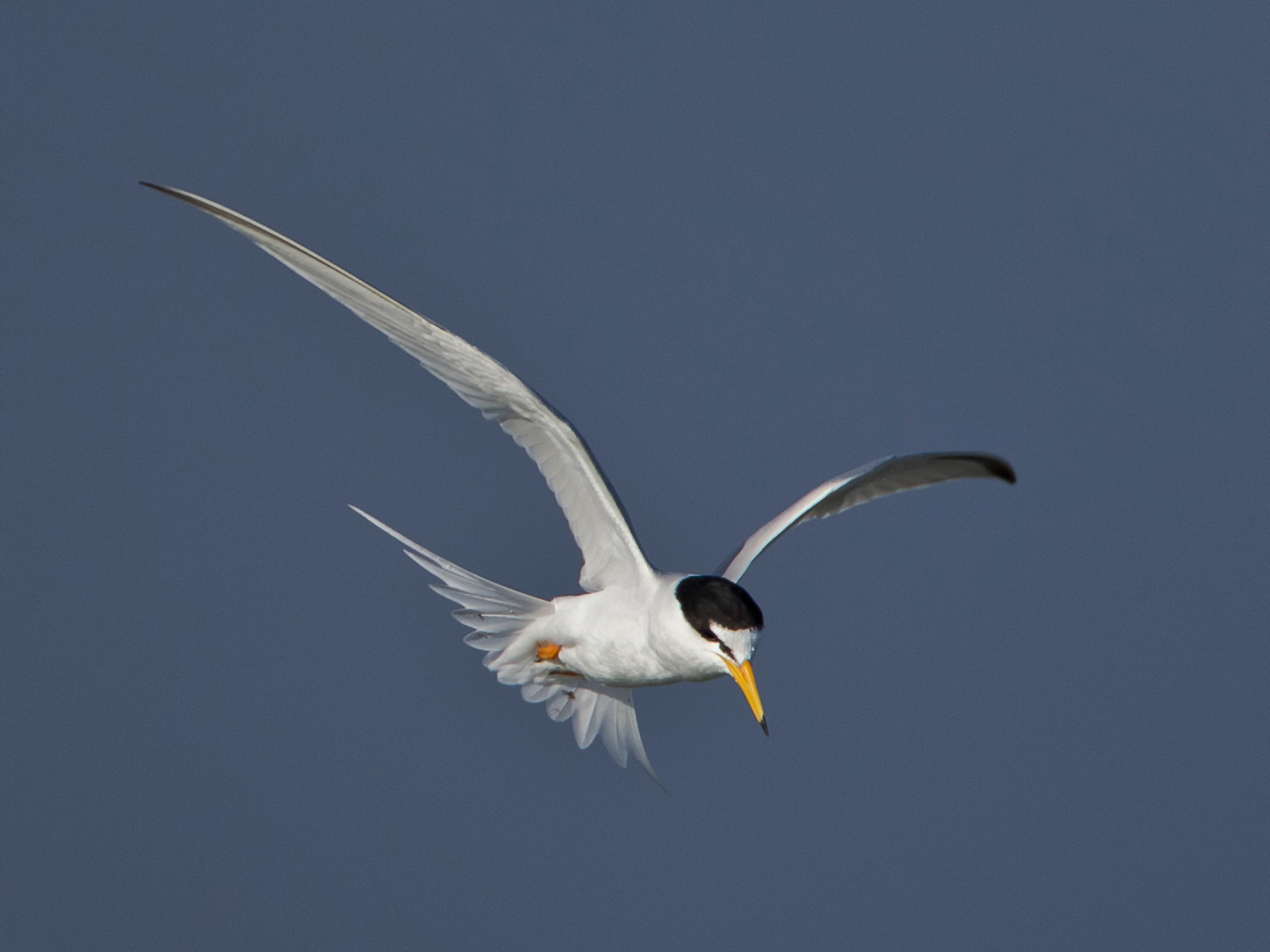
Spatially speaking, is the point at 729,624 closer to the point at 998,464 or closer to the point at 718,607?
the point at 718,607

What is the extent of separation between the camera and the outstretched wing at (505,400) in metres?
4.24

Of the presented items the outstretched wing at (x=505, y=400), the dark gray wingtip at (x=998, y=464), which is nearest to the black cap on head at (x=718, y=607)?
the outstretched wing at (x=505, y=400)

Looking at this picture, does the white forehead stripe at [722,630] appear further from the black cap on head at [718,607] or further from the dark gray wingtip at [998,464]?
the dark gray wingtip at [998,464]

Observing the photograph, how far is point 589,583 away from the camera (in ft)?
16.8

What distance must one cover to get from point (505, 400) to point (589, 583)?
837 mm

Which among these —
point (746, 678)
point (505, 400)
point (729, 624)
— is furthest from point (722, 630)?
point (505, 400)

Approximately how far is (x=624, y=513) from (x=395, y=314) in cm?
102

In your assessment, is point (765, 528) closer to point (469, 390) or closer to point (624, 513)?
point (624, 513)

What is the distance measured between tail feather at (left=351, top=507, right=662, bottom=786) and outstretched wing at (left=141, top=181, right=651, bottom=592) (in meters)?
0.36

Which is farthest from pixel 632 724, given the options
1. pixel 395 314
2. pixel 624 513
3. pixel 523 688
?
pixel 395 314

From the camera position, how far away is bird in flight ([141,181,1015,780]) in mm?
4270

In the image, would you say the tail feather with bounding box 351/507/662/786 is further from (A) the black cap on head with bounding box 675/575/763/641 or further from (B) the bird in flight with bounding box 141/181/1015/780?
(A) the black cap on head with bounding box 675/575/763/641

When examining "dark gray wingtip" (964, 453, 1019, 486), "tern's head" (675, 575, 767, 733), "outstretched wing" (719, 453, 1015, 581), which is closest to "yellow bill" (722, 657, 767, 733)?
"tern's head" (675, 575, 767, 733)

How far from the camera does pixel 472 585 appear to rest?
5.24 metres
